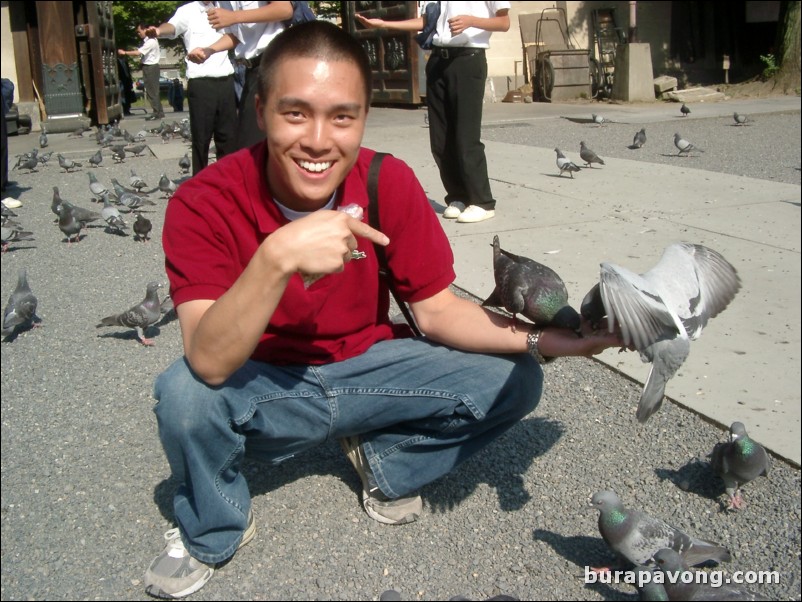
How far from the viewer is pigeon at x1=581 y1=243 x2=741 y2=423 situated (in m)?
2.44

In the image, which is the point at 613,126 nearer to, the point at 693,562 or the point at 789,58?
the point at 789,58

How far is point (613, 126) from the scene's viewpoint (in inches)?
563

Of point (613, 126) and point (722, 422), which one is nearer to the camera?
point (722, 422)

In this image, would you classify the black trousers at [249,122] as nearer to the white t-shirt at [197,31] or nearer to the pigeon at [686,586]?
the white t-shirt at [197,31]

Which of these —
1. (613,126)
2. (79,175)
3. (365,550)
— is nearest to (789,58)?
(613,126)

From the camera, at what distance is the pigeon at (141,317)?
5.08 meters

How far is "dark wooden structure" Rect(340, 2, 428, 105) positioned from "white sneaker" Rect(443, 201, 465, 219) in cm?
1040

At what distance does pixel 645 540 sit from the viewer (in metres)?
2.66

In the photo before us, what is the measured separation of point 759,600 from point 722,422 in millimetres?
1393

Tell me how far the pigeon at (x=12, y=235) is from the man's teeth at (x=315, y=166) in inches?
235

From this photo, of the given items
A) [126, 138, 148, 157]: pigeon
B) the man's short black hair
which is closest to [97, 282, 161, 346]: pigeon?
the man's short black hair

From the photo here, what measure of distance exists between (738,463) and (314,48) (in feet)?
6.67

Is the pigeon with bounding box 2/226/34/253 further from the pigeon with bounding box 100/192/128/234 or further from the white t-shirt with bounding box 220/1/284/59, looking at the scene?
the white t-shirt with bounding box 220/1/284/59

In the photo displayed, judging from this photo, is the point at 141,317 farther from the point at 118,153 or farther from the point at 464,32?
the point at 118,153
